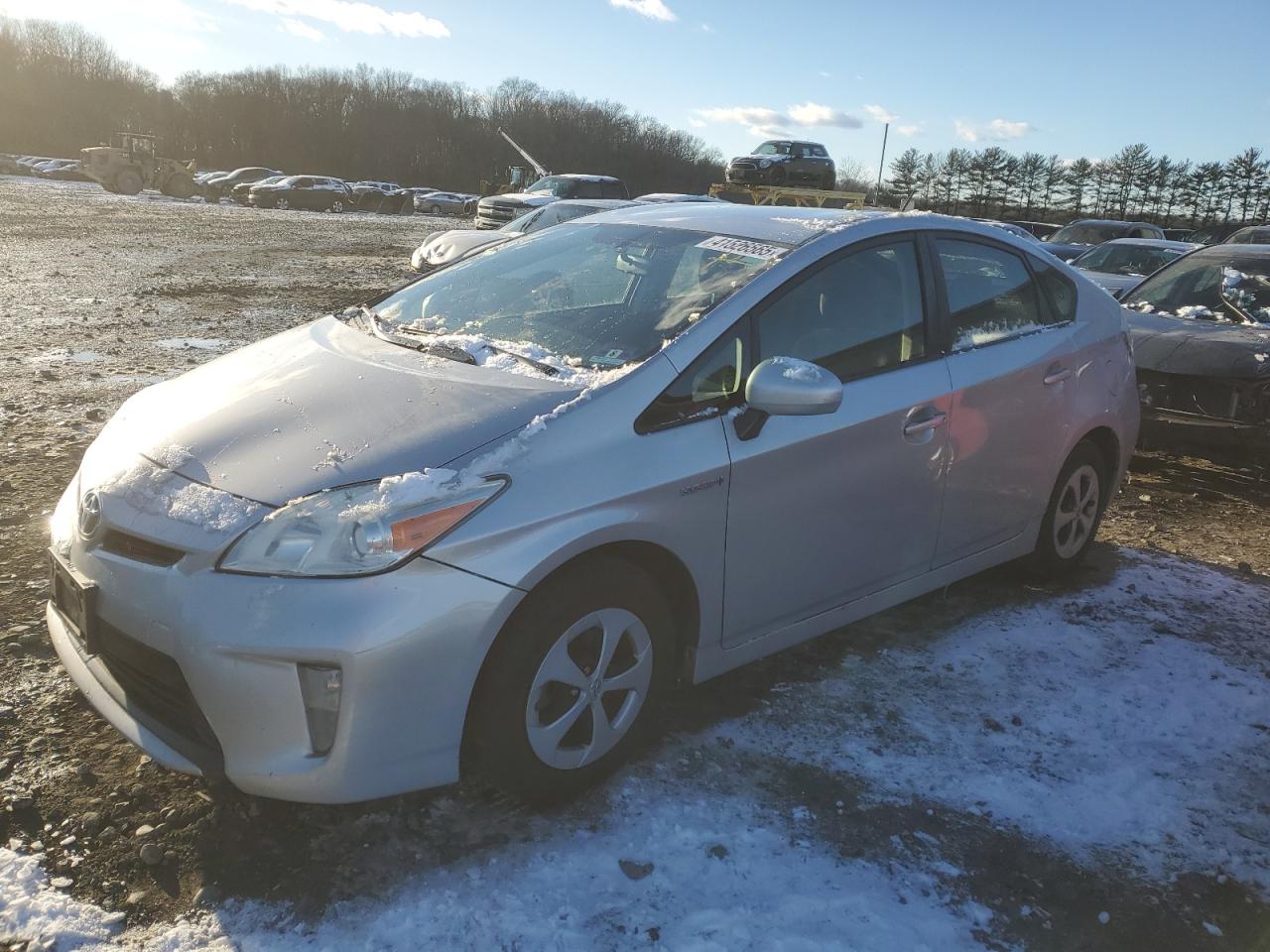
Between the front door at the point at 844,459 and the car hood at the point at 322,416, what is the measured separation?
690 millimetres

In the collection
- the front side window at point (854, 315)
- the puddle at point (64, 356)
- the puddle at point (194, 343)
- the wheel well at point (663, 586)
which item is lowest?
the puddle at point (64, 356)

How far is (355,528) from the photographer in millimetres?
2223

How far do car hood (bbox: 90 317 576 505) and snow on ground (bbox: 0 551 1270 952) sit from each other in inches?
39.6

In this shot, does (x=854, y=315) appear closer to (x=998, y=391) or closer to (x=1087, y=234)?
(x=998, y=391)

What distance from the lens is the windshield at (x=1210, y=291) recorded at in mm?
6711

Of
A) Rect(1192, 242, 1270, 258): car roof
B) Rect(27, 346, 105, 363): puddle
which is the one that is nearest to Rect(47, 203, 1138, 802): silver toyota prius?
Rect(1192, 242, 1270, 258): car roof

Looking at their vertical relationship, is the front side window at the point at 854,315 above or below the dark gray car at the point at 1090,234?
below

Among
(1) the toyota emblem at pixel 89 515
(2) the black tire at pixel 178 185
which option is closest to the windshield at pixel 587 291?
(1) the toyota emblem at pixel 89 515

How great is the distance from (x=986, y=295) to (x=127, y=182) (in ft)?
149

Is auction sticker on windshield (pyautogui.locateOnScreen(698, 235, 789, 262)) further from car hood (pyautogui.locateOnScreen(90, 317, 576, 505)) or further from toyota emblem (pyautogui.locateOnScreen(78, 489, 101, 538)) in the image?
toyota emblem (pyautogui.locateOnScreen(78, 489, 101, 538))

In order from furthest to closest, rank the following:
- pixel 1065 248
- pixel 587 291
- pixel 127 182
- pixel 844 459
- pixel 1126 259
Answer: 1. pixel 127 182
2. pixel 1065 248
3. pixel 1126 259
4. pixel 587 291
5. pixel 844 459

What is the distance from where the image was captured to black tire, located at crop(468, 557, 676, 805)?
2.36m

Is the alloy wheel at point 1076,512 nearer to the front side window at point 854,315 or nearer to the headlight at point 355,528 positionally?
the front side window at point 854,315

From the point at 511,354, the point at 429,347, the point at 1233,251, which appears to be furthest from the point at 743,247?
the point at 1233,251
